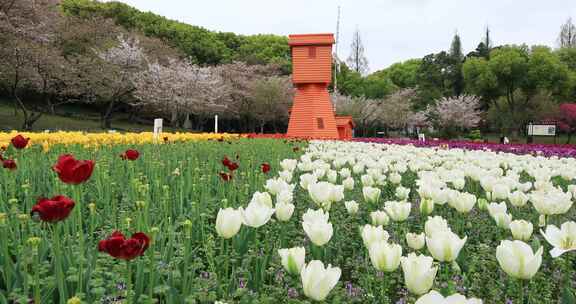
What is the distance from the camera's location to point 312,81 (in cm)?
2317

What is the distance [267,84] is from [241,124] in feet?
32.0

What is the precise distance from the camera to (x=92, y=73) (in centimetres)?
2819

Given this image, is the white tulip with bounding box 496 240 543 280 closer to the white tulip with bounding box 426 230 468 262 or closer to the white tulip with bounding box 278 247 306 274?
the white tulip with bounding box 426 230 468 262

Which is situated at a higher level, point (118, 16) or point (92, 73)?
point (118, 16)

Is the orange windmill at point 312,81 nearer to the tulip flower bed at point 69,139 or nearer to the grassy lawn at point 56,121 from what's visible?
the tulip flower bed at point 69,139

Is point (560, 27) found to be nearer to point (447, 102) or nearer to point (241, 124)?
point (447, 102)

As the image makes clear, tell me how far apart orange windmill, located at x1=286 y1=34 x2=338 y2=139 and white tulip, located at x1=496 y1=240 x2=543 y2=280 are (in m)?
21.3

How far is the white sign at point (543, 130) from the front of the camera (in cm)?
2141

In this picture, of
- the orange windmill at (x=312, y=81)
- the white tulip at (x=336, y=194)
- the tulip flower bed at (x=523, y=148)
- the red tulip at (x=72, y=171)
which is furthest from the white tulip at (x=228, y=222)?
the orange windmill at (x=312, y=81)

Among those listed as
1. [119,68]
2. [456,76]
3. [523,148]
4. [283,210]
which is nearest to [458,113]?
[456,76]

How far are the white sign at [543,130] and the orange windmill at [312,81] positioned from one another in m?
9.28

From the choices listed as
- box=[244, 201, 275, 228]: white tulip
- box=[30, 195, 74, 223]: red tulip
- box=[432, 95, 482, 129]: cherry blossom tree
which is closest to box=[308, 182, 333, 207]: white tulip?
box=[244, 201, 275, 228]: white tulip

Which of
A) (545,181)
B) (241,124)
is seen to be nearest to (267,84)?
(241,124)

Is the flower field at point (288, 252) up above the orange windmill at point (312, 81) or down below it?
below
